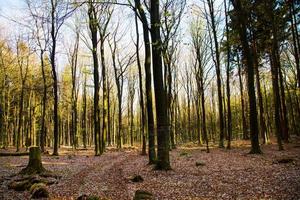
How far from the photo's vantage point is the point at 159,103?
13.7 m

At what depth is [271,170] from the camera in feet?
36.2

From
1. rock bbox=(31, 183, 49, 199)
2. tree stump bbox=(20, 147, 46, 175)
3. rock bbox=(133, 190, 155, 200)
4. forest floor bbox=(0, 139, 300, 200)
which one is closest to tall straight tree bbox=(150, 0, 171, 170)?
forest floor bbox=(0, 139, 300, 200)

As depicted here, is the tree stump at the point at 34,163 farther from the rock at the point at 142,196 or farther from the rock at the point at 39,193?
the rock at the point at 142,196

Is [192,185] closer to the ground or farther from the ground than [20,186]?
closer to the ground

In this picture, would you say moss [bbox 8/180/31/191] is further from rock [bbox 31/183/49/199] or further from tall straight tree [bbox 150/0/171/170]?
tall straight tree [bbox 150/0/171/170]

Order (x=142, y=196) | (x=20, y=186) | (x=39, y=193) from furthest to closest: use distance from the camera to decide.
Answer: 1. (x=20, y=186)
2. (x=39, y=193)
3. (x=142, y=196)

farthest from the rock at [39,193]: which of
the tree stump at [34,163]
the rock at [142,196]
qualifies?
the tree stump at [34,163]

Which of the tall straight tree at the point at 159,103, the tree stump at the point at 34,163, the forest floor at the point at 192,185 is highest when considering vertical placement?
the tall straight tree at the point at 159,103

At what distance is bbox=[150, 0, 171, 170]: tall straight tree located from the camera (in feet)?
43.4

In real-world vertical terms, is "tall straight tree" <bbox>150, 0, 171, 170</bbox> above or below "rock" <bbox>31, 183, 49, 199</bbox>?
above

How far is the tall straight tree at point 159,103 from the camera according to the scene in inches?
520

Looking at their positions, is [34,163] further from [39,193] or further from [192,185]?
[192,185]

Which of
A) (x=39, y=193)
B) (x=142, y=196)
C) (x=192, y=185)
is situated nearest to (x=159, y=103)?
(x=192, y=185)

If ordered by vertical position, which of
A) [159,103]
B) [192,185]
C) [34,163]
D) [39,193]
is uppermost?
[159,103]
